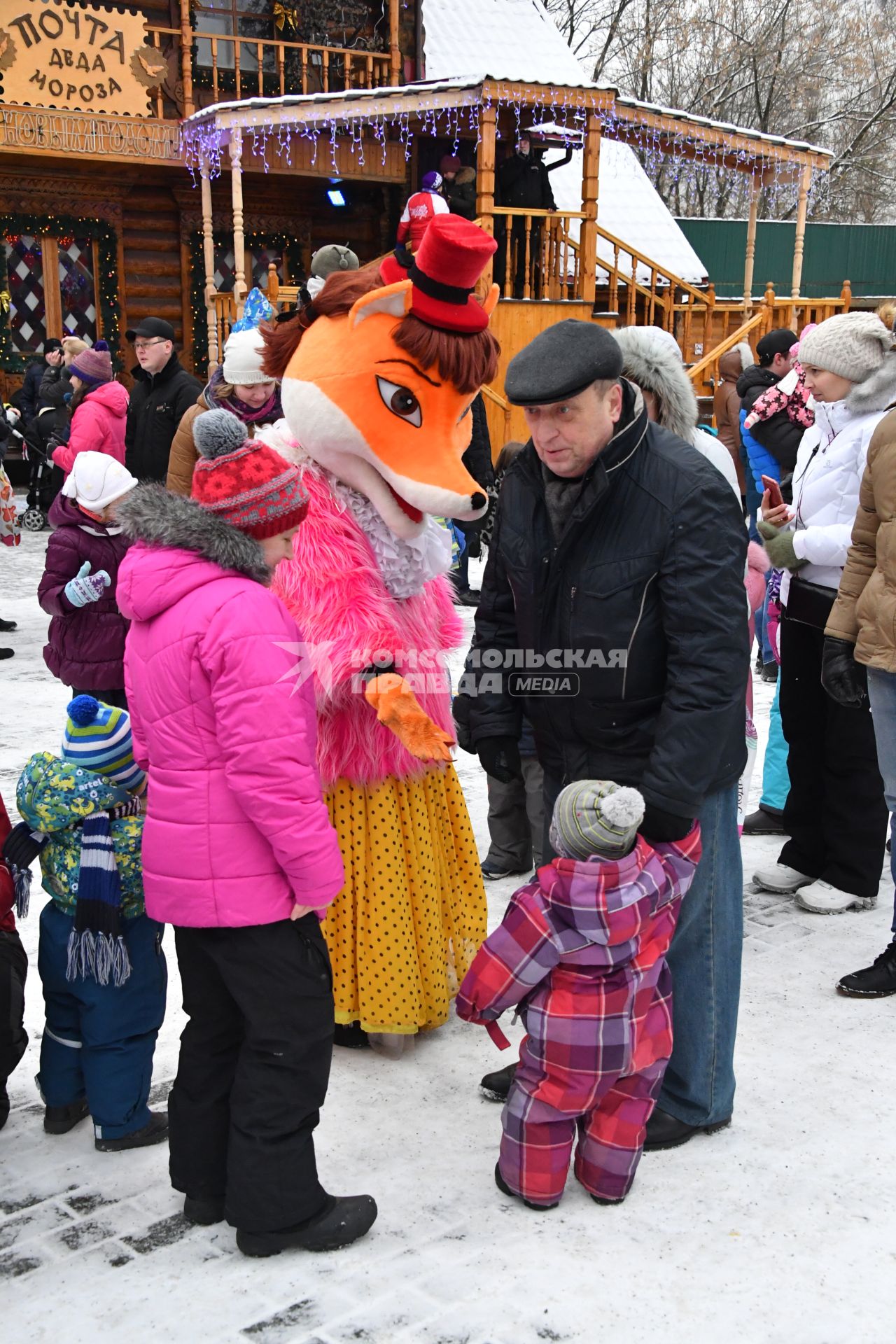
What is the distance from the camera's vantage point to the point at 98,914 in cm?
237

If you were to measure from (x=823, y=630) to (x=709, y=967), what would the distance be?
144 cm

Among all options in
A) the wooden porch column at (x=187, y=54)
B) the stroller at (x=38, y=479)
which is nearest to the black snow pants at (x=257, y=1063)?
the stroller at (x=38, y=479)

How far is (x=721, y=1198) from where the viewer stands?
2369 millimetres

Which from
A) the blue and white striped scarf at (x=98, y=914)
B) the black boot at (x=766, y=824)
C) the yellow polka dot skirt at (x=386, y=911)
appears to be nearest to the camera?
the blue and white striped scarf at (x=98, y=914)

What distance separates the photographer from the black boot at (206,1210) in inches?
89.7

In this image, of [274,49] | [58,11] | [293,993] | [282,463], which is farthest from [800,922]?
[274,49]

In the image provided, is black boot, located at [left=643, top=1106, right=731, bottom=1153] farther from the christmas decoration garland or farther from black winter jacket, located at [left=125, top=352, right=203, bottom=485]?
the christmas decoration garland

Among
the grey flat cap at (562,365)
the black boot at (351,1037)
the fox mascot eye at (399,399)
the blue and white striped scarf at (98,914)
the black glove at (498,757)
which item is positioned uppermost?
the grey flat cap at (562,365)

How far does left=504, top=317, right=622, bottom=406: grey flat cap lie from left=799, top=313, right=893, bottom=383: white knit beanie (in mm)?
1362

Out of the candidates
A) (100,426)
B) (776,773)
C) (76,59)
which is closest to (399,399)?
(776,773)

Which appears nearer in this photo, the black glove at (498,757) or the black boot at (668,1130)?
the black boot at (668,1130)

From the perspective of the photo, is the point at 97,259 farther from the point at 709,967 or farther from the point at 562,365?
the point at 709,967

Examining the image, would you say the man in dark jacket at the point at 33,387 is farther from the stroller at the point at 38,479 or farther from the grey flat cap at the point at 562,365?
the grey flat cap at the point at 562,365

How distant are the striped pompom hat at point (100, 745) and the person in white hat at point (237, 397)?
2080 millimetres
